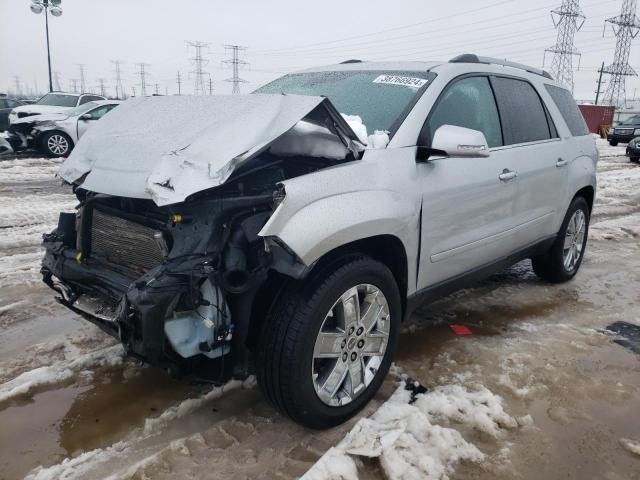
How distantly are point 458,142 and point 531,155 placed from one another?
1374 millimetres

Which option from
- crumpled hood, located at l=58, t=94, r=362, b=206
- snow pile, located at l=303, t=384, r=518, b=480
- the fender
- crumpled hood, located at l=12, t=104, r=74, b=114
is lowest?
snow pile, located at l=303, t=384, r=518, b=480

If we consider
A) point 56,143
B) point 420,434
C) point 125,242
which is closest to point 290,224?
point 125,242

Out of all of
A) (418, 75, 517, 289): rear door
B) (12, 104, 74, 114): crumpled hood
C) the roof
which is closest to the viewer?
(418, 75, 517, 289): rear door

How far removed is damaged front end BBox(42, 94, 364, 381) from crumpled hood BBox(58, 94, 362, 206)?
0.07 meters

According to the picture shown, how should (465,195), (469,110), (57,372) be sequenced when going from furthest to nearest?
Result: (469,110)
(465,195)
(57,372)

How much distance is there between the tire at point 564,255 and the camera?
4539mm

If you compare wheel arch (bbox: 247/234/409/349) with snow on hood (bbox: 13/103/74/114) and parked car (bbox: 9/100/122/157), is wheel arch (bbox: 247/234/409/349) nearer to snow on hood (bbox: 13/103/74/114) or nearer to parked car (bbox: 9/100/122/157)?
parked car (bbox: 9/100/122/157)

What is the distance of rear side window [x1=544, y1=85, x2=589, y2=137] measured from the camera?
4453mm

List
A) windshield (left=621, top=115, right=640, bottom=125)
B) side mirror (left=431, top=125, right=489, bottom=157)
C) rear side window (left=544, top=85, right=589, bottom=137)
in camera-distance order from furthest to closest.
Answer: windshield (left=621, top=115, right=640, bottom=125)
rear side window (left=544, top=85, right=589, bottom=137)
side mirror (left=431, top=125, right=489, bottom=157)

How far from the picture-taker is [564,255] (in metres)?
4.71

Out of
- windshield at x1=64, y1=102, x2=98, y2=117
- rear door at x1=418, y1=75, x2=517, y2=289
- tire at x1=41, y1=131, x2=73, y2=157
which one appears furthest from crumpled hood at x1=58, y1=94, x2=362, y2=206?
windshield at x1=64, y1=102, x2=98, y2=117

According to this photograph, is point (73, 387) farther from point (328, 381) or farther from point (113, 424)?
point (328, 381)

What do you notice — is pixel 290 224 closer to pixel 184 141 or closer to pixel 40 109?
pixel 184 141

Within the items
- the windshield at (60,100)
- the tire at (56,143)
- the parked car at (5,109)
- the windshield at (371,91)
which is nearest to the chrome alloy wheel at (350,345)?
the windshield at (371,91)
